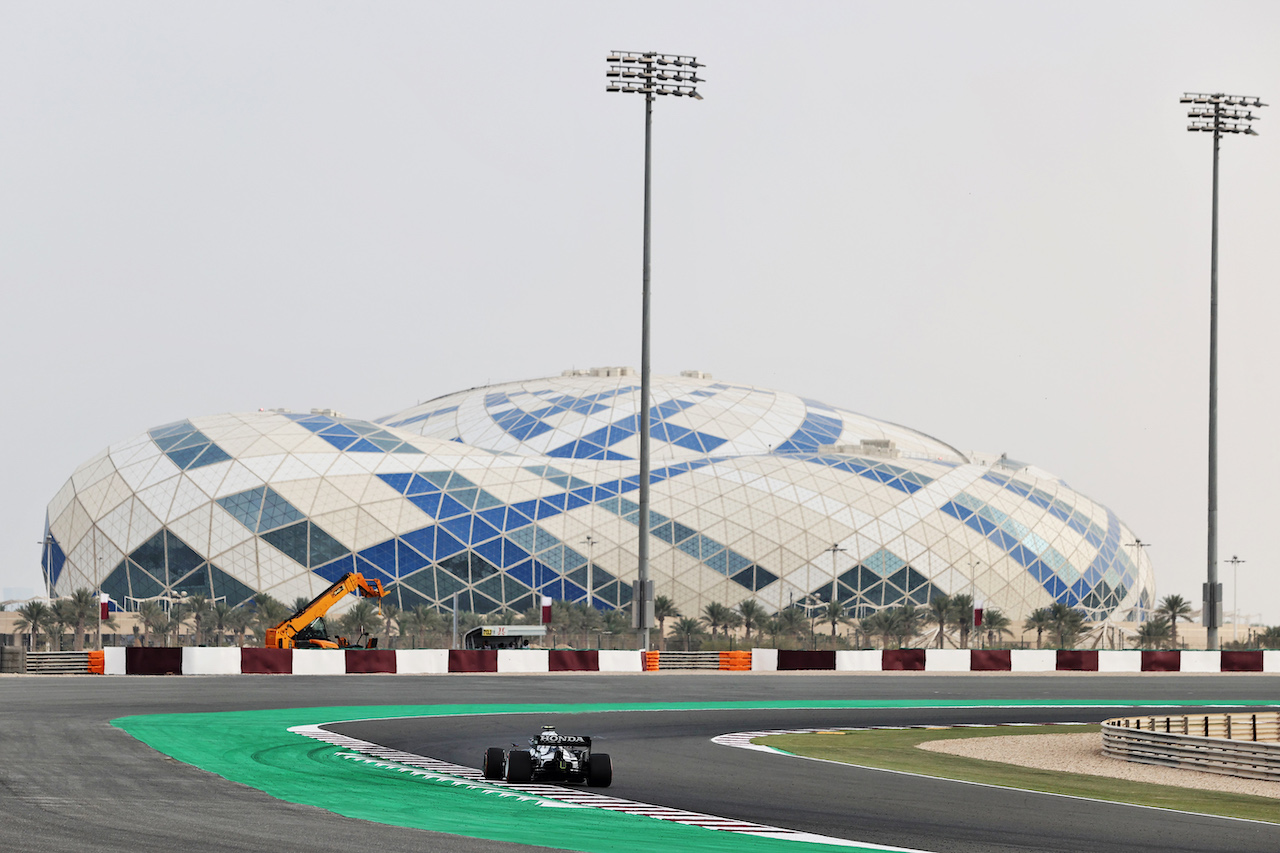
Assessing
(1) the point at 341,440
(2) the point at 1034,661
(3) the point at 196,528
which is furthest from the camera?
(1) the point at 341,440

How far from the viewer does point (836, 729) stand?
83.5ft

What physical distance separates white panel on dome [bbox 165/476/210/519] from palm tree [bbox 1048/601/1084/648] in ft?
164

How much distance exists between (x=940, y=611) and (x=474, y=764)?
233 feet

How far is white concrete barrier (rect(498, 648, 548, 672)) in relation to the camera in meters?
46.1

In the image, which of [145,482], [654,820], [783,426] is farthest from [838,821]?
[783,426]

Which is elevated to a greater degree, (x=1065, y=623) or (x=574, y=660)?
(x=574, y=660)

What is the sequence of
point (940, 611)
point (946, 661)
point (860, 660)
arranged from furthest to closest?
1. point (940, 611)
2. point (946, 661)
3. point (860, 660)

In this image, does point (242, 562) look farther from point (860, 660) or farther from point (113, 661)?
point (860, 660)

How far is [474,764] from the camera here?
18109 millimetres

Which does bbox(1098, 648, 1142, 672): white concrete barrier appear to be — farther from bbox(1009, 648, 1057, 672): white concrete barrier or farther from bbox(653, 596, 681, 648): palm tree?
bbox(653, 596, 681, 648): palm tree

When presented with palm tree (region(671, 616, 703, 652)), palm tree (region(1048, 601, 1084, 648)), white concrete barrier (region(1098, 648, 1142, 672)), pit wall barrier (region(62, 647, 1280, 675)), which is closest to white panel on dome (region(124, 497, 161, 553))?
palm tree (region(671, 616, 703, 652))

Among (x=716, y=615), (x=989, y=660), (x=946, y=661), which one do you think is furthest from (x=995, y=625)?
(x=946, y=661)

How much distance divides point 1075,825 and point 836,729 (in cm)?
1175

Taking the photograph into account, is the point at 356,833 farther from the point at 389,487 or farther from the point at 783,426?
the point at 783,426
